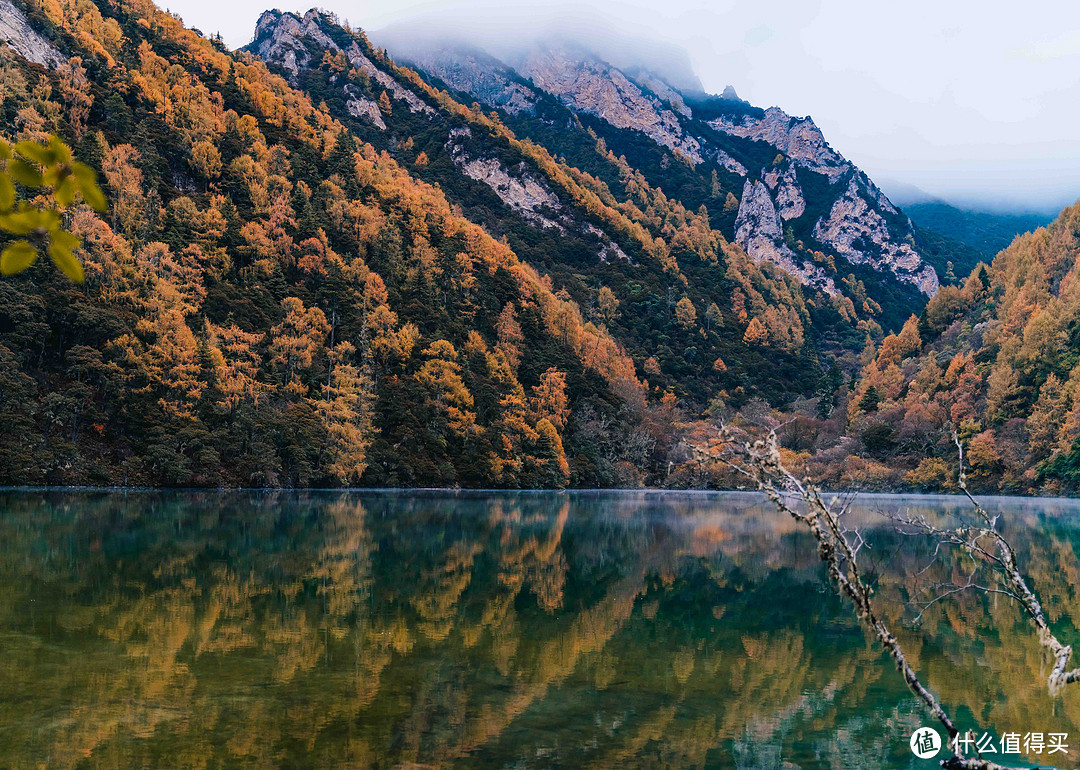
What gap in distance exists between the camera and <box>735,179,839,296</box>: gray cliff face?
634 ft

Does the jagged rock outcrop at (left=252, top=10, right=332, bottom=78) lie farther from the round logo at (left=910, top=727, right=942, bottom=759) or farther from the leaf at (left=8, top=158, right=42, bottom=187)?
the leaf at (left=8, top=158, right=42, bottom=187)

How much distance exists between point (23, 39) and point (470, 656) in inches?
3167

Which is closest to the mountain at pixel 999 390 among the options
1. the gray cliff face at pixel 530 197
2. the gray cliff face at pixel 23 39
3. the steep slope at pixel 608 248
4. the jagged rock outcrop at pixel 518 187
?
the steep slope at pixel 608 248

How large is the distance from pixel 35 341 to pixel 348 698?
5035cm

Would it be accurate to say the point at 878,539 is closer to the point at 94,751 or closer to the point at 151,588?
the point at 151,588

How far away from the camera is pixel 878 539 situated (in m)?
33.9

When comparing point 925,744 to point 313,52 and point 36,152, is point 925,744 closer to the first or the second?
point 36,152

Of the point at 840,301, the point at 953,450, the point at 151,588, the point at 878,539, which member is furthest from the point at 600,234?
the point at 151,588

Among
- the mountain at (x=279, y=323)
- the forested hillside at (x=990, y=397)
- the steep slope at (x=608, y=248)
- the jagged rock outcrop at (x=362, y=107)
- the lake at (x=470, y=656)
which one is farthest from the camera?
the jagged rock outcrop at (x=362, y=107)

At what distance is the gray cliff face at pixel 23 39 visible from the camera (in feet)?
225

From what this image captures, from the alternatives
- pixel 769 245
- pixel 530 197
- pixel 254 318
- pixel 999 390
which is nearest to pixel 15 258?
pixel 254 318

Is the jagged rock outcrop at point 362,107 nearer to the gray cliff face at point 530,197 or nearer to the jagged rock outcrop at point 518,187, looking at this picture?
the jagged rock outcrop at point 518,187

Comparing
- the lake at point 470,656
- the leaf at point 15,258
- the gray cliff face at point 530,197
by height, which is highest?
the leaf at point 15,258

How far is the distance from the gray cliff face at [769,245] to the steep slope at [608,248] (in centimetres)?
1569
